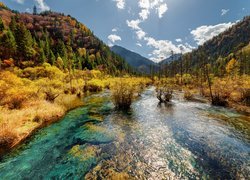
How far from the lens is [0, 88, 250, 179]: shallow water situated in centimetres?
723

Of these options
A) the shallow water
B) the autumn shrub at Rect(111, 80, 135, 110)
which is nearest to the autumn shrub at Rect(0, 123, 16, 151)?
the shallow water

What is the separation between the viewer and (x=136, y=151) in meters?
9.16

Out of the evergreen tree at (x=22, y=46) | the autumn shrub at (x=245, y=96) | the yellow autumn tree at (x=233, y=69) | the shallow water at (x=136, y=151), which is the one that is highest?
the evergreen tree at (x=22, y=46)

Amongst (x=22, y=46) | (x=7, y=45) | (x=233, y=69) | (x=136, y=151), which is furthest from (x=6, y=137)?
(x=233, y=69)

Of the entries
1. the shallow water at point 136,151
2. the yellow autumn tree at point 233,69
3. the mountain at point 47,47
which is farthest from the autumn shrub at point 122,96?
the mountain at point 47,47

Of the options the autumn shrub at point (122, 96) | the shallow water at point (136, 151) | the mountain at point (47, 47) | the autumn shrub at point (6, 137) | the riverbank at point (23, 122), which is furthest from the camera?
the mountain at point (47, 47)

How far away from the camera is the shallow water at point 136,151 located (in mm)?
7227

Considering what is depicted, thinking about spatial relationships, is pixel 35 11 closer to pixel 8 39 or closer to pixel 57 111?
pixel 8 39

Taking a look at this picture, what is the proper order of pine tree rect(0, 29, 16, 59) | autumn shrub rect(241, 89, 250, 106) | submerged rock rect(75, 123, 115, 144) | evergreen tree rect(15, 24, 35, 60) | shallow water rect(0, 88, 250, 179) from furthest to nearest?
evergreen tree rect(15, 24, 35, 60), pine tree rect(0, 29, 16, 59), autumn shrub rect(241, 89, 250, 106), submerged rock rect(75, 123, 115, 144), shallow water rect(0, 88, 250, 179)

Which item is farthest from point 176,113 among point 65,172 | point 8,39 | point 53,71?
point 8,39

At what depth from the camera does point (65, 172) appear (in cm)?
731

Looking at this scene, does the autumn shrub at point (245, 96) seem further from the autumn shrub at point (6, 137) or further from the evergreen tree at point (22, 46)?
the evergreen tree at point (22, 46)

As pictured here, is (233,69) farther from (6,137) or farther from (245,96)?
(6,137)

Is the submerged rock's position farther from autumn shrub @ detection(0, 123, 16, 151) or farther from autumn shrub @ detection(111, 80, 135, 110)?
autumn shrub @ detection(111, 80, 135, 110)
